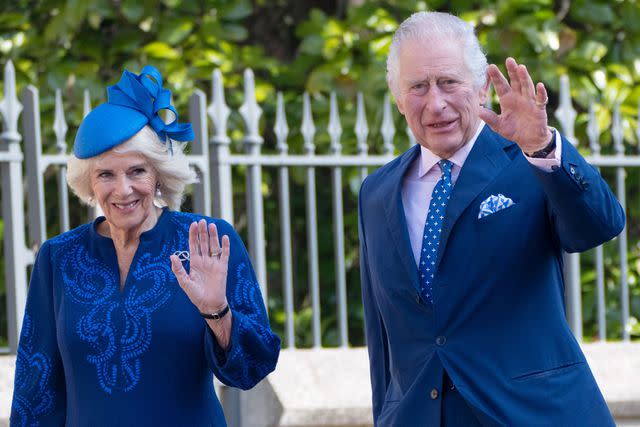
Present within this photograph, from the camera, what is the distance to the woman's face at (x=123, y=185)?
2.88 m

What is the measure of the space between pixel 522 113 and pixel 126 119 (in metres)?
0.99

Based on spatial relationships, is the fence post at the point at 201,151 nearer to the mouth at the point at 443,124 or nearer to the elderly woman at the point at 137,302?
the elderly woman at the point at 137,302

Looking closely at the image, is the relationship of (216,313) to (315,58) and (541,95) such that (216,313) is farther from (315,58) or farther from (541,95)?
(315,58)

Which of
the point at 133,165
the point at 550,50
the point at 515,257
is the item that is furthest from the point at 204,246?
the point at 550,50

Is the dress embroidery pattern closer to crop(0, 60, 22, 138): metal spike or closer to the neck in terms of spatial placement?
the neck

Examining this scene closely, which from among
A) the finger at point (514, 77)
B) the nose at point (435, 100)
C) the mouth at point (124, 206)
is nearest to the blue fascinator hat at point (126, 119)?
the mouth at point (124, 206)

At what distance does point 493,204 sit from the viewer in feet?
8.82

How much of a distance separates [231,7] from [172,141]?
126 inches

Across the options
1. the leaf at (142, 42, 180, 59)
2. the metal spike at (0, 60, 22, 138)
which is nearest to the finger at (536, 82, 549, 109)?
the metal spike at (0, 60, 22, 138)

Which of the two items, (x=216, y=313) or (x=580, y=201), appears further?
(x=216, y=313)

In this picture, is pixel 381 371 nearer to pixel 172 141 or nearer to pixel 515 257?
pixel 515 257

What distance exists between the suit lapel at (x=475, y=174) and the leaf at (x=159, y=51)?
3.38 metres

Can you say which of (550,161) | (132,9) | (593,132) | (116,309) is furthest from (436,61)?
(132,9)

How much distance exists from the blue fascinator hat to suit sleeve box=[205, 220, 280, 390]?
0.92ft
